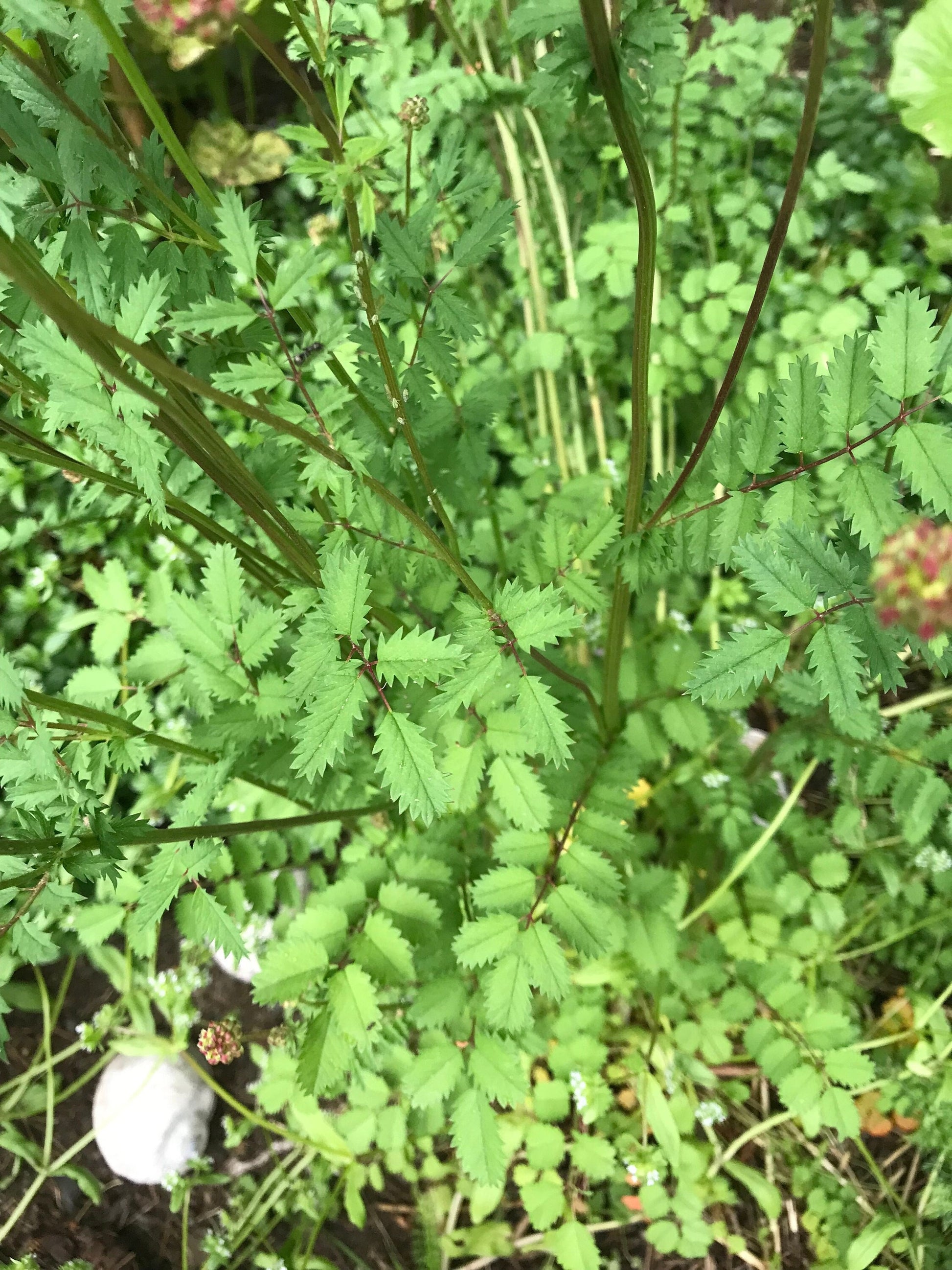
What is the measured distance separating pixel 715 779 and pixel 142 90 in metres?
1.26

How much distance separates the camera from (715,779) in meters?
1.40

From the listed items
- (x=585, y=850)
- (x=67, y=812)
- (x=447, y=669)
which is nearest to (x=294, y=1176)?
(x=585, y=850)

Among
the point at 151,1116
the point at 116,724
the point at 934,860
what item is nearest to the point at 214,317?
the point at 116,724

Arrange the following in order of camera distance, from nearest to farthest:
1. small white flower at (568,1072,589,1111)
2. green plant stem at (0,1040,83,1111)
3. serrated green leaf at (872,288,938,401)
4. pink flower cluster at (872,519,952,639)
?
pink flower cluster at (872,519,952,639), serrated green leaf at (872,288,938,401), small white flower at (568,1072,589,1111), green plant stem at (0,1040,83,1111)

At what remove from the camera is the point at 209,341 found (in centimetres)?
88

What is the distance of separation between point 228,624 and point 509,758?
0.41m

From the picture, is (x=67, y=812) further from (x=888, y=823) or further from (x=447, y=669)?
(x=888, y=823)

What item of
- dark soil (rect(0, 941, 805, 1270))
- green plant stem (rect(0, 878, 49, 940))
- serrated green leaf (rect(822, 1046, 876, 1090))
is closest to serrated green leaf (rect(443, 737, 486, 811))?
green plant stem (rect(0, 878, 49, 940))

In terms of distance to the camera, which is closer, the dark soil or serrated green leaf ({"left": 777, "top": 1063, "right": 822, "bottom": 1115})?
serrated green leaf ({"left": 777, "top": 1063, "right": 822, "bottom": 1115})

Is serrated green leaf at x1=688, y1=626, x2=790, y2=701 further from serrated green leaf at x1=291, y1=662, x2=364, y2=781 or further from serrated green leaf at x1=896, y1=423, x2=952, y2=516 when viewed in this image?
serrated green leaf at x1=291, y1=662, x2=364, y2=781

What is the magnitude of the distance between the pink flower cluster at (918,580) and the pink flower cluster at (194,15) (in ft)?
1.85

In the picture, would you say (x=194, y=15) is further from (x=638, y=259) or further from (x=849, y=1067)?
(x=849, y=1067)

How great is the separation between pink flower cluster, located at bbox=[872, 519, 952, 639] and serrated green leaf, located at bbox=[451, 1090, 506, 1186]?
86 centimetres

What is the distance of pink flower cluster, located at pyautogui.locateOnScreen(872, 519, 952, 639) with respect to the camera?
486mm
